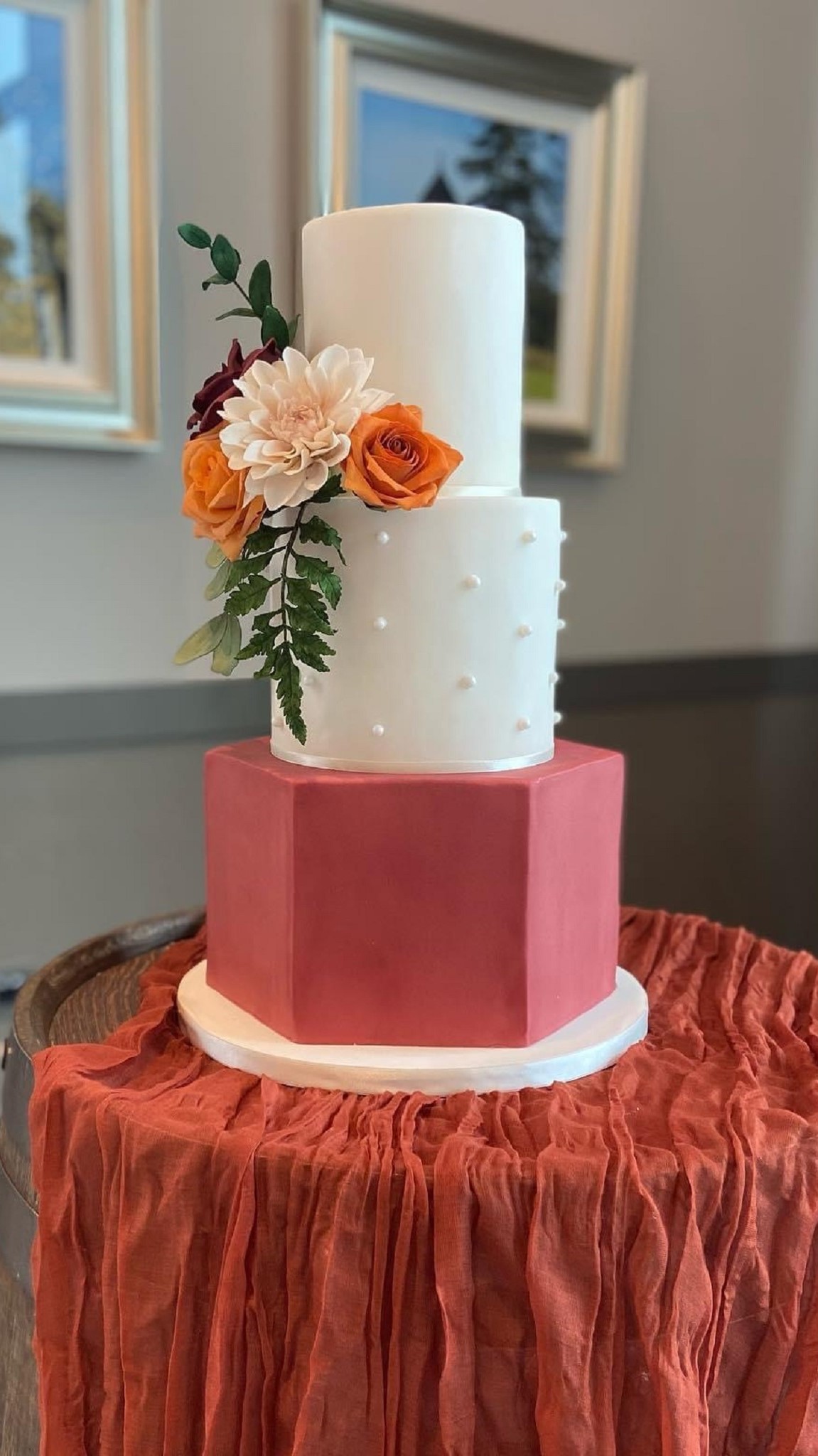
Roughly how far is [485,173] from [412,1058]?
3.84 feet

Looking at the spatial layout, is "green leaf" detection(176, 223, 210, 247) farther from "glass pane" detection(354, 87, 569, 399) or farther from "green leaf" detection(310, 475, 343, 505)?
"glass pane" detection(354, 87, 569, 399)

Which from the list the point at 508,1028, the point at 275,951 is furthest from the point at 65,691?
the point at 508,1028

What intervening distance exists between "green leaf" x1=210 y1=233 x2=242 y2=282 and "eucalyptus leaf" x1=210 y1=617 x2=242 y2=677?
0.23 metres

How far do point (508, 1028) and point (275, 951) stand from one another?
15 cm

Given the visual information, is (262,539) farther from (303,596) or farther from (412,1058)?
(412,1058)

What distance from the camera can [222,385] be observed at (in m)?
0.70

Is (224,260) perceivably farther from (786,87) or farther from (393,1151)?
(786,87)

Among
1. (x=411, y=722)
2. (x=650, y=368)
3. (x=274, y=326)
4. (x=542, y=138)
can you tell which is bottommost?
(x=411, y=722)

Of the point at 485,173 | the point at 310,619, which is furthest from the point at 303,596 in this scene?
the point at 485,173

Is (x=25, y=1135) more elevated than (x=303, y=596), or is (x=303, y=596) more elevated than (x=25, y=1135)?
(x=303, y=596)

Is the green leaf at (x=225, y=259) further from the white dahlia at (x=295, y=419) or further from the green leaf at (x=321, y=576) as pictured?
the green leaf at (x=321, y=576)

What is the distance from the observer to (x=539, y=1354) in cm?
55

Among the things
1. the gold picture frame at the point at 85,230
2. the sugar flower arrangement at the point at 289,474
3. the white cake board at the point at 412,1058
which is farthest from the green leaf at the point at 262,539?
the gold picture frame at the point at 85,230

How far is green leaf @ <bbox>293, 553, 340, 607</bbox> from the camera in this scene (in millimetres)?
667
